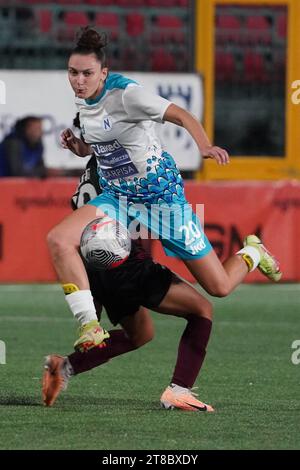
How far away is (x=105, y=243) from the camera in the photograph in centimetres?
753

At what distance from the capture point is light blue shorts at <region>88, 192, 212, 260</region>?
24.9ft

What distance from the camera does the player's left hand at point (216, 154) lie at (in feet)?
23.1

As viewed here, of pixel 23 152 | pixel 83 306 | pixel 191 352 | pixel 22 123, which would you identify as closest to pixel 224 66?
pixel 22 123

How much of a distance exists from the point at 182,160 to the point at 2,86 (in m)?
2.58

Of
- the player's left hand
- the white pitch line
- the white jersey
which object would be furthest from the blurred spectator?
the player's left hand

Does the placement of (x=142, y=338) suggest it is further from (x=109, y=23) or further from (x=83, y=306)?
(x=109, y=23)

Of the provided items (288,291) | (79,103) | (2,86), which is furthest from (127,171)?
(2,86)

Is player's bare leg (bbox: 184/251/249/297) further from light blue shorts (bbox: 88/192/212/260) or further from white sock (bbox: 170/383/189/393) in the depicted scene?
white sock (bbox: 170/383/189/393)

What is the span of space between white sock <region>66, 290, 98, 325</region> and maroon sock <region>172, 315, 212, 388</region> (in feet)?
2.12

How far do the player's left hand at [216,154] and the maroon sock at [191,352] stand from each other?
1.09m

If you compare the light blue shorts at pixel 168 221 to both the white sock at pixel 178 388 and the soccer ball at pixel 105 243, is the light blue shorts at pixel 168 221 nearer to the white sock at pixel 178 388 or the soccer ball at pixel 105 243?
the soccer ball at pixel 105 243

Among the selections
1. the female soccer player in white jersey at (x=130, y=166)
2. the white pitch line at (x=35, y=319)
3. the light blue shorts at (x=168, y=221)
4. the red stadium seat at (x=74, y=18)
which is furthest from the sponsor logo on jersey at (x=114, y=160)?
the red stadium seat at (x=74, y=18)

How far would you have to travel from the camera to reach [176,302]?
7.73 meters
